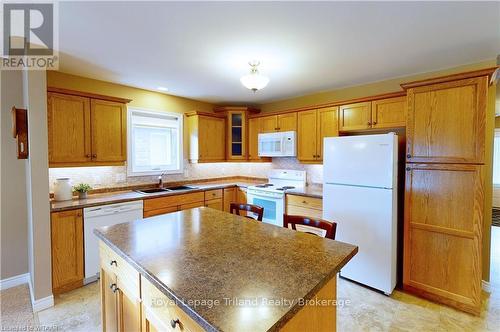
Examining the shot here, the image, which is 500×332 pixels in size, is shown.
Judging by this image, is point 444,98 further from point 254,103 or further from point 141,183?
point 141,183

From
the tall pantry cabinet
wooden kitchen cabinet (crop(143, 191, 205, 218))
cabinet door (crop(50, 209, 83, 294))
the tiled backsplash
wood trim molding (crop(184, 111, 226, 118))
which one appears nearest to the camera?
the tall pantry cabinet

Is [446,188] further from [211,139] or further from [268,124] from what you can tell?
[211,139]

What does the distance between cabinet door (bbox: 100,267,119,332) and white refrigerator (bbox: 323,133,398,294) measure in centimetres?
232

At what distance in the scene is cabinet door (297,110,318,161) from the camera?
3.65 metres

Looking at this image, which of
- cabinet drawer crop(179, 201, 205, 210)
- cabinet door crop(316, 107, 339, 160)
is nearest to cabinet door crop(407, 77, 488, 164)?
cabinet door crop(316, 107, 339, 160)

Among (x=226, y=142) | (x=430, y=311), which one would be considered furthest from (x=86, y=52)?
(x=430, y=311)

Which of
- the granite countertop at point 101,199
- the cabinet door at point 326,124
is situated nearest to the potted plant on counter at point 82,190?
the granite countertop at point 101,199

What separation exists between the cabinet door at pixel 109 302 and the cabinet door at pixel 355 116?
10.2 feet

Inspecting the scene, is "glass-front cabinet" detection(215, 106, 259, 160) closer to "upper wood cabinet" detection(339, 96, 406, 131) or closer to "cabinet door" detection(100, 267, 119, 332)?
"upper wood cabinet" detection(339, 96, 406, 131)

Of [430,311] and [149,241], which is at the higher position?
[149,241]

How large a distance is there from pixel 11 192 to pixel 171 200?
1694 mm

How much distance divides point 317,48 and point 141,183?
305 centimetres

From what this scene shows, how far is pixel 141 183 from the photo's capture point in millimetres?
3715
